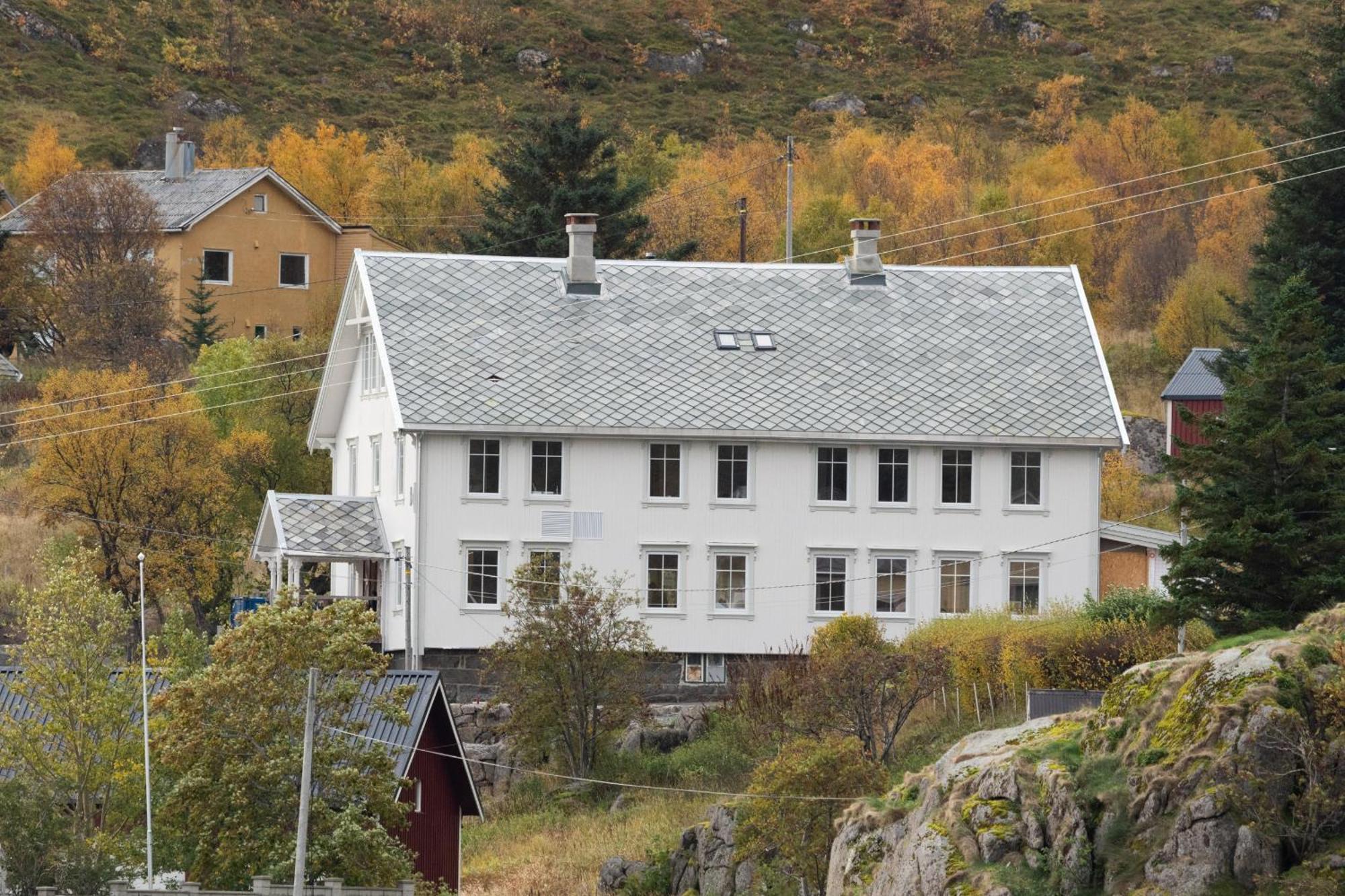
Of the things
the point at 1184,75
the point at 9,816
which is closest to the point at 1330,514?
the point at 9,816

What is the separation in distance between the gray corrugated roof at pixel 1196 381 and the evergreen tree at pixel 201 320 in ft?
93.7

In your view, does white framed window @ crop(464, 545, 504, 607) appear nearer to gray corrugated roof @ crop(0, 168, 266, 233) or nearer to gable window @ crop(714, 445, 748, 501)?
gable window @ crop(714, 445, 748, 501)

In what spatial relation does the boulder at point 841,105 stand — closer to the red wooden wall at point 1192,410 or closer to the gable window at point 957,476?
the red wooden wall at point 1192,410

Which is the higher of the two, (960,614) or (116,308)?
(116,308)

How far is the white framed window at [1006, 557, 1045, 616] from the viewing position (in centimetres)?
5478

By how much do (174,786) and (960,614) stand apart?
19722 millimetres

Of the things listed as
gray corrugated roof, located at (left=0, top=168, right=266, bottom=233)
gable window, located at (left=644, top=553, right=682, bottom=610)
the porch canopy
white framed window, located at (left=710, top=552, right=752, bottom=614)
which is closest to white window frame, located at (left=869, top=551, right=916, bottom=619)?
white framed window, located at (left=710, top=552, right=752, bottom=614)

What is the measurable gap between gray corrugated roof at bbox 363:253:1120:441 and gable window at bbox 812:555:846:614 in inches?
111

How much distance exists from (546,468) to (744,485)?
4229 millimetres

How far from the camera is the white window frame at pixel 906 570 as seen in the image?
54.5 m

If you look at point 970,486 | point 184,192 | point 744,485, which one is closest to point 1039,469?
point 970,486

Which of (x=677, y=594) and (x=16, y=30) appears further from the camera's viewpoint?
(x=16, y=30)

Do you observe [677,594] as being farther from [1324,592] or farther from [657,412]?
[1324,592]

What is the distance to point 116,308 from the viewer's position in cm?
8100
